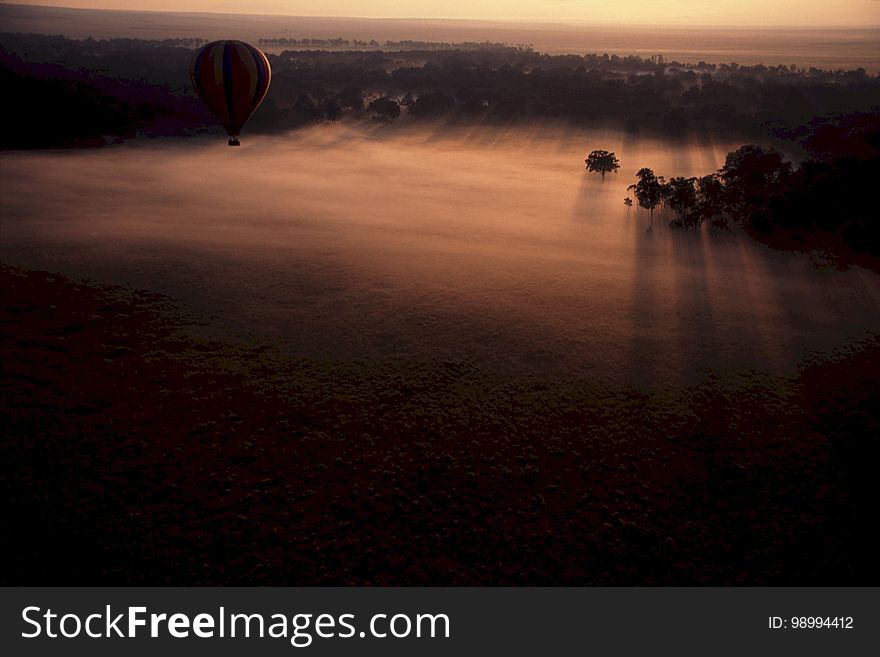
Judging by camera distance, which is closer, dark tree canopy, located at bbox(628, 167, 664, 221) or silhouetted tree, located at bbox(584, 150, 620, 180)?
dark tree canopy, located at bbox(628, 167, 664, 221)

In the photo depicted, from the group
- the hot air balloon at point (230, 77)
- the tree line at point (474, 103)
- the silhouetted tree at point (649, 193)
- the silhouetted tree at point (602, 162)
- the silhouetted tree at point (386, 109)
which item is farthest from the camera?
the silhouetted tree at point (386, 109)

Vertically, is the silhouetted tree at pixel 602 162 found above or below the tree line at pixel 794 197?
above

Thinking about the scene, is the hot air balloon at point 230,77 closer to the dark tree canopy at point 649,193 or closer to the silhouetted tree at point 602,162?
the dark tree canopy at point 649,193

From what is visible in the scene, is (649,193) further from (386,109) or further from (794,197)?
(386,109)

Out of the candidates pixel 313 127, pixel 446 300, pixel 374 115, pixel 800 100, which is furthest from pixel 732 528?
pixel 800 100

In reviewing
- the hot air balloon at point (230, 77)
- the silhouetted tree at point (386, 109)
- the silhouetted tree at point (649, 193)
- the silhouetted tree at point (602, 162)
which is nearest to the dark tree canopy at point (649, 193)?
the silhouetted tree at point (649, 193)

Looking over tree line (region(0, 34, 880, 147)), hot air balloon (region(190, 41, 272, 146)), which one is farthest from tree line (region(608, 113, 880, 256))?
tree line (region(0, 34, 880, 147))

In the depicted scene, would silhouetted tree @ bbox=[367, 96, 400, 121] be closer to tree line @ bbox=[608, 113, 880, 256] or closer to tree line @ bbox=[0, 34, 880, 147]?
tree line @ bbox=[0, 34, 880, 147]

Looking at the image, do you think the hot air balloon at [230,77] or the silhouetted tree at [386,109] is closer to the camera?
the hot air balloon at [230,77]
